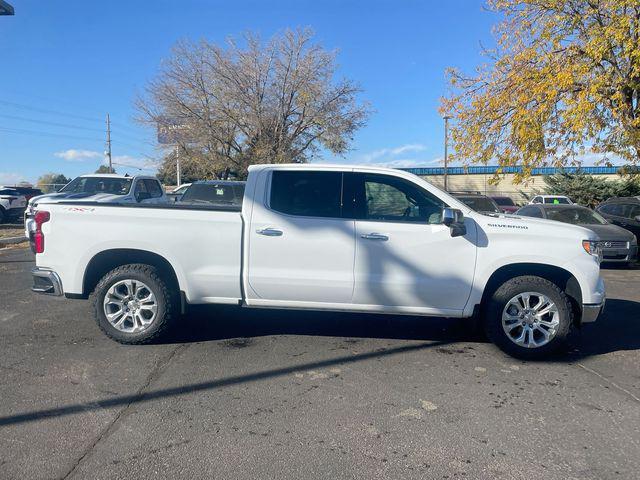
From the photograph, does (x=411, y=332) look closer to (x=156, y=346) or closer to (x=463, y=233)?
(x=463, y=233)

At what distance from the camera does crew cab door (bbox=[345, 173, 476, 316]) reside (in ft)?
17.3

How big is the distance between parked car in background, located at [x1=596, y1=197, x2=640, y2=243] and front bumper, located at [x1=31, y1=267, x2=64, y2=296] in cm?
1302

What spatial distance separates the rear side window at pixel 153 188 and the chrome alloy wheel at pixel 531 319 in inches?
440

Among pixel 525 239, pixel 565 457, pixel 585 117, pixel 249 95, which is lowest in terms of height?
pixel 565 457

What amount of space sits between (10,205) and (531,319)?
69.4ft

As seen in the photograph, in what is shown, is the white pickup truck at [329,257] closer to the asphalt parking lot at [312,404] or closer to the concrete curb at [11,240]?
the asphalt parking lot at [312,404]

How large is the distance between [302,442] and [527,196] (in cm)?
4196

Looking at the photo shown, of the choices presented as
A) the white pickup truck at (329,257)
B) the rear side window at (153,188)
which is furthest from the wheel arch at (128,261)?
the rear side window at (153,188)

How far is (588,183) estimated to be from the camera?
119 ft

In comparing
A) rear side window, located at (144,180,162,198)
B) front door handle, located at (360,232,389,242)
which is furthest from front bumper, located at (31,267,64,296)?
rear side window, located at (144,180,162,198)

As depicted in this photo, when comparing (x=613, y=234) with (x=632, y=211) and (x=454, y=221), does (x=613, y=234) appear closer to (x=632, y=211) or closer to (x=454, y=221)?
(x=632, y=211)

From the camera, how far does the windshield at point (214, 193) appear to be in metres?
12.9

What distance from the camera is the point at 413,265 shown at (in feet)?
17.4

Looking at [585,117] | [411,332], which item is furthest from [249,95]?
[411,332]
